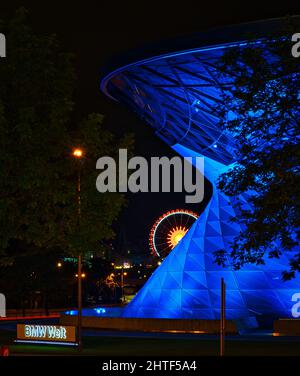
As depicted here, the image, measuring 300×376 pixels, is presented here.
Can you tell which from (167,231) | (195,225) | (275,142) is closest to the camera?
(275,142)

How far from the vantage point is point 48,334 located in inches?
1329

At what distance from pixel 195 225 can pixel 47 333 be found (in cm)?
1921

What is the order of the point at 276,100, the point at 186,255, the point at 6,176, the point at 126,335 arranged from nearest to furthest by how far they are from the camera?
the point at 276,100, the point at 6,176, the point at 126,335, the point at 186,255

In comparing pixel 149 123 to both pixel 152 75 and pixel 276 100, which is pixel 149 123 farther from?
pixel 276 100

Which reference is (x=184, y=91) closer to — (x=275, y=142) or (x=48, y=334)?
(x=48, y=334)

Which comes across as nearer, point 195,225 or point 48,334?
point 48,334

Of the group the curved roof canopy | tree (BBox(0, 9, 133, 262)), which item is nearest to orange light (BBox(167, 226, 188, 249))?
the curved roof canopy

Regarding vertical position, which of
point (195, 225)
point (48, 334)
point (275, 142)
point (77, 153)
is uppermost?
point (77, 153)

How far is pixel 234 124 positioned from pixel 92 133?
5.53 m

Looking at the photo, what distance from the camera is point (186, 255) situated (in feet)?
162

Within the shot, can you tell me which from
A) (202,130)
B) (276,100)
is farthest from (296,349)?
(202,130)

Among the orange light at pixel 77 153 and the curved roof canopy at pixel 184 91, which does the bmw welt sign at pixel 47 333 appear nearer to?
the orange light at pixel 77 153

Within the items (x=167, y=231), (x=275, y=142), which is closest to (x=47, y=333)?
(x=275, y=142)

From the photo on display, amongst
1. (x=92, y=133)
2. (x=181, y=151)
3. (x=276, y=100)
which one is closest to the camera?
(x=276, y=100)
